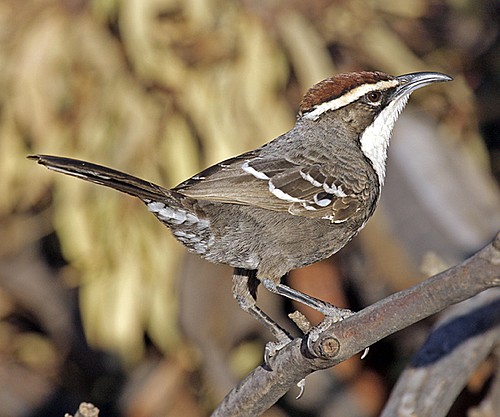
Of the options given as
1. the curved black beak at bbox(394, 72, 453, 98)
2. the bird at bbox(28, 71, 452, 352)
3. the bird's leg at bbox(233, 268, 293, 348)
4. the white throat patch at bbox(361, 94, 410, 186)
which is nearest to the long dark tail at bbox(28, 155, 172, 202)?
the bird at bbox(28, 71, 452, 352)

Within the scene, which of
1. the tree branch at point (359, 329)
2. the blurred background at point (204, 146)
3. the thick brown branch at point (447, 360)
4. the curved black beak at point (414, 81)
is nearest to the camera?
the tree branch at point (359, 329)

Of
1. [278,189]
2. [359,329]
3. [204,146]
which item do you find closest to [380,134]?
[278,189]

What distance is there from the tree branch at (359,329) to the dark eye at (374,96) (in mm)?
954

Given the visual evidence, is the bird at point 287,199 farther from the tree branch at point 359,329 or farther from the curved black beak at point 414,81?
the tree branch at point 359,329

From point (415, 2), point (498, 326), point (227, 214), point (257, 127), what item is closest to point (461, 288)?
point (227, 214)

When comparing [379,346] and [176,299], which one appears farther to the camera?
[379,346]

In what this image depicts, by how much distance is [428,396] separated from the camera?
3.59 m

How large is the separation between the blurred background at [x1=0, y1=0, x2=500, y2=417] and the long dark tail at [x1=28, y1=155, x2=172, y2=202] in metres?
3.12

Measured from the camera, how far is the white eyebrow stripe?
11.2 feet

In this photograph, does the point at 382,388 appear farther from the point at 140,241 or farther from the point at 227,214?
the point at 227,214

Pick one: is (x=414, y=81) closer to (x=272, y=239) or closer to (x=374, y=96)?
(x=374, y=96)

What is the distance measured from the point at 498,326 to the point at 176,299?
3.16 metres

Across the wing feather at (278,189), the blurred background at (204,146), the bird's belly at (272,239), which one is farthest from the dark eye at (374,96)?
the blurred background at (204,146)

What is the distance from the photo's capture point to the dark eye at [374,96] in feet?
11.3
